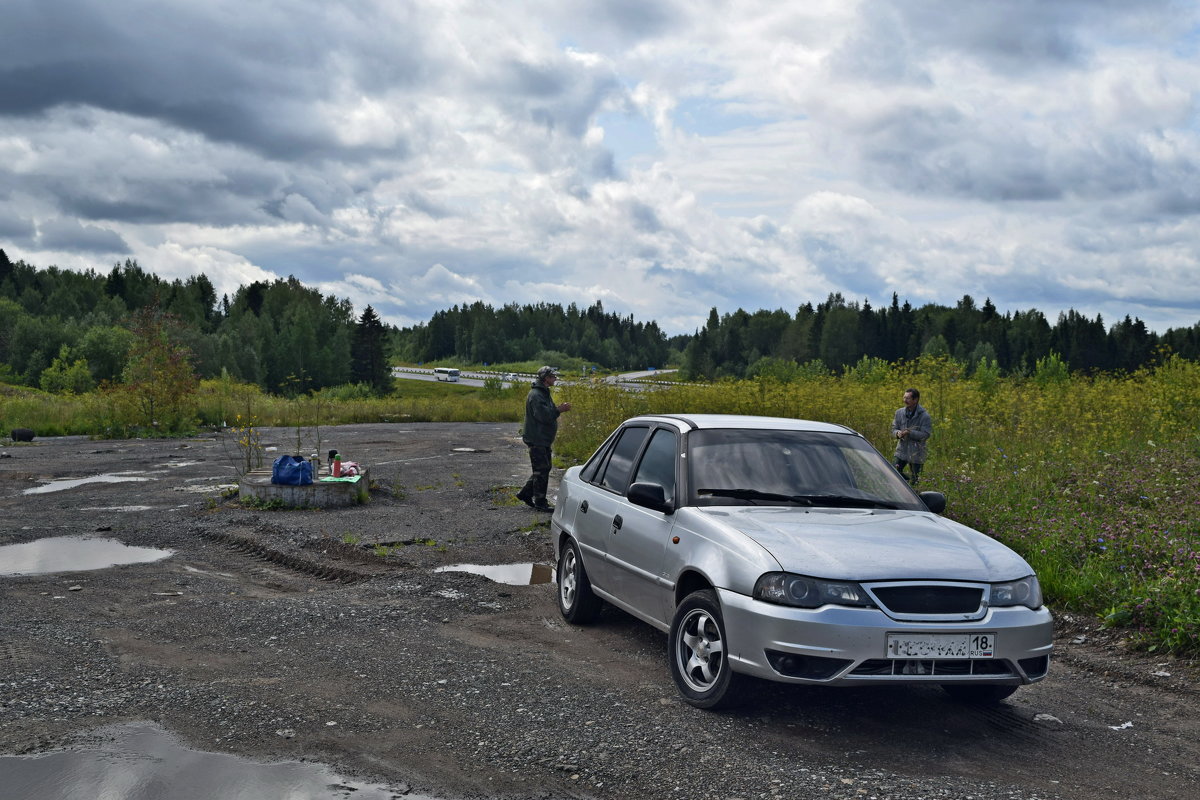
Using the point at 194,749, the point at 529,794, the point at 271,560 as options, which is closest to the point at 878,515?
the point at 529,794

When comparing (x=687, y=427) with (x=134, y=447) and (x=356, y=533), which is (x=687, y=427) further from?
(x=134, y=447)

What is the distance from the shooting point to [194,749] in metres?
4.75

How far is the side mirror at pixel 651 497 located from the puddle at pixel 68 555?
6439 millimetres

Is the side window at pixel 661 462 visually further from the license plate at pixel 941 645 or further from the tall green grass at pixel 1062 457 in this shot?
the tall green grass at pixel 1062 457

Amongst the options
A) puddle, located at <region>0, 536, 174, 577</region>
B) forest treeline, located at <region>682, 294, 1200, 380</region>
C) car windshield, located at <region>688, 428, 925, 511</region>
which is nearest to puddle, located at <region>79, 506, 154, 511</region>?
puddle, located at <region>0, 536, 174, 577</region>

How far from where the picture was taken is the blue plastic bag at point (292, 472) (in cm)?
1402

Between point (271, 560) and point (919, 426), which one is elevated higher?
point (919, 426)

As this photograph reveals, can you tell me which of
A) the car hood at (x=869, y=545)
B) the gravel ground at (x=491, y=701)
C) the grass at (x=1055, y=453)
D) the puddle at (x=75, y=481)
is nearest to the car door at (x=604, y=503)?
the gravel ground at (x=491, y=701)

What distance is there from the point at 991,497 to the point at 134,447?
21858 mm

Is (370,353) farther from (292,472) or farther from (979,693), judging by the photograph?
(979,693)

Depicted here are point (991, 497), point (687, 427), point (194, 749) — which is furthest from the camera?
point (991, 497)

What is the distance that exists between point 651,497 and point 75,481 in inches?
602

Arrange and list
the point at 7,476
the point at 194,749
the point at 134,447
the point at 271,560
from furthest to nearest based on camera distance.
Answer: the point at 134,447 → the point at 7,476 → the point at 271,560 → the point at 194,749

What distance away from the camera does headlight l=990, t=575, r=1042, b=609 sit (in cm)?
515
